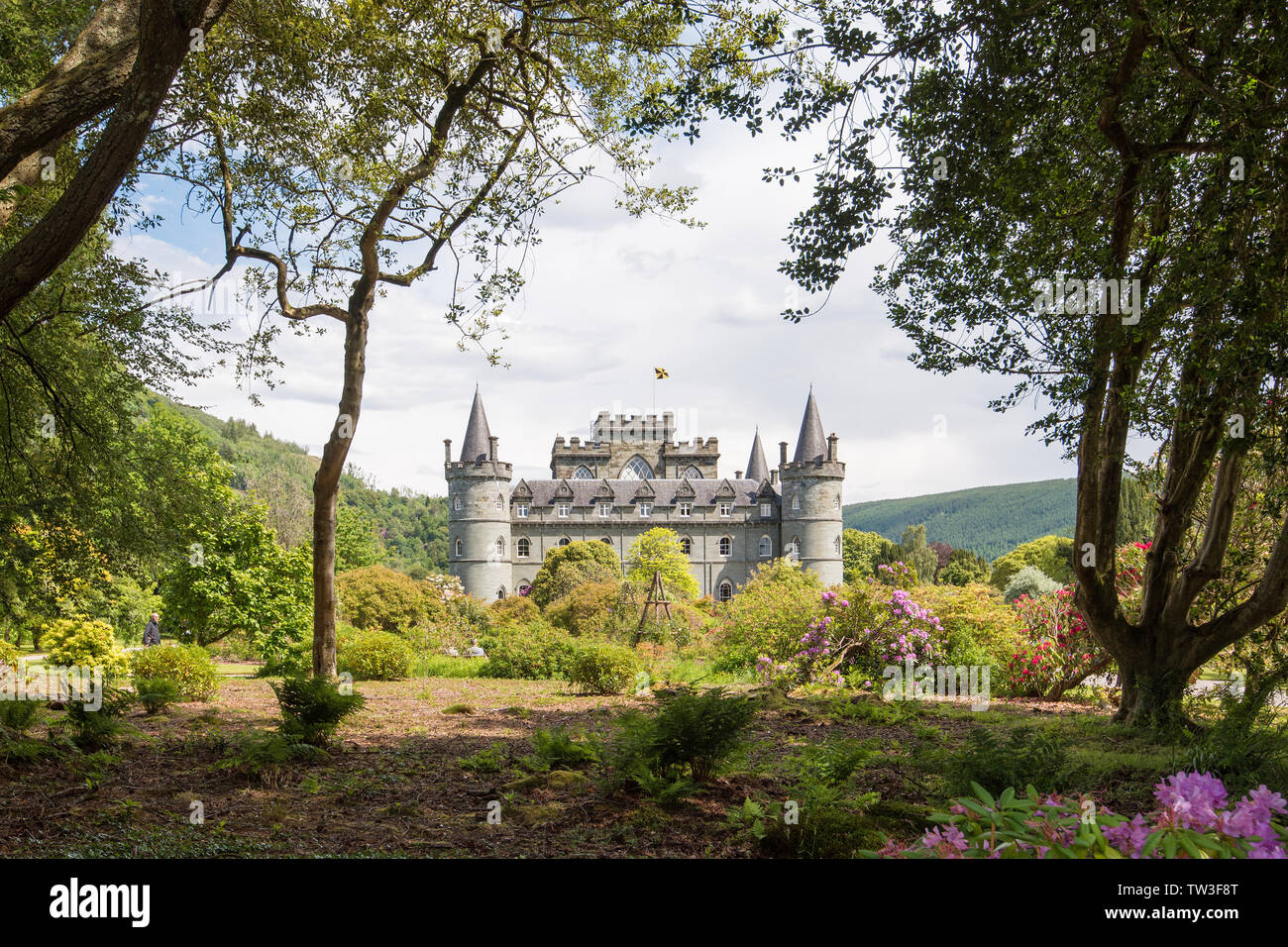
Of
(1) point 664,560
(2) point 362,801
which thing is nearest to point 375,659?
(2) point 362,801

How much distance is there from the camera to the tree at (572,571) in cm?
3531

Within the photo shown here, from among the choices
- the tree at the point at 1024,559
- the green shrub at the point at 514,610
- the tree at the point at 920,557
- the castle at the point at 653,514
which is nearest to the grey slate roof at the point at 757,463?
the castle at the point at 653,514

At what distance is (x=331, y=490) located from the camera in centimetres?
974

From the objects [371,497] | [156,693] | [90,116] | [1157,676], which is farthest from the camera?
[371,497]

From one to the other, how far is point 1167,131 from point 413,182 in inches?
307

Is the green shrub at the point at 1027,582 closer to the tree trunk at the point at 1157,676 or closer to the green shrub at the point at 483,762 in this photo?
the tree trunk at the point at 1157,676

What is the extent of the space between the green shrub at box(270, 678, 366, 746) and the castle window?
53469mm

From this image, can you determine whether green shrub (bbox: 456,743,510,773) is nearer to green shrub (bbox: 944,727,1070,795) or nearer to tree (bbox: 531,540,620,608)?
green shrub (bbox: 944,727,1070,795)

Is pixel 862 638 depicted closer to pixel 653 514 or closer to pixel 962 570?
pixel 653 514

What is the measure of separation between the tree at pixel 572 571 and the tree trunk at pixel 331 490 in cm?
2386

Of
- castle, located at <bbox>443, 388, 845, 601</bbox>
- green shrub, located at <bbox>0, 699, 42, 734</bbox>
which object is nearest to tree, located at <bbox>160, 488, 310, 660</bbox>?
green shrub, located at <bbox>0, 699, 42, 734</bbox>

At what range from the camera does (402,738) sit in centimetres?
780

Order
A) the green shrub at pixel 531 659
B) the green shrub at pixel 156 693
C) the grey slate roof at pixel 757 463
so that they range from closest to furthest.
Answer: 1. the green shrub at pixel 156 693
2. the green shrub at pixel 531 659
3. the grey slate roof at pixel 757 463

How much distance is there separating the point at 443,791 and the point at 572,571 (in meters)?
30.4
